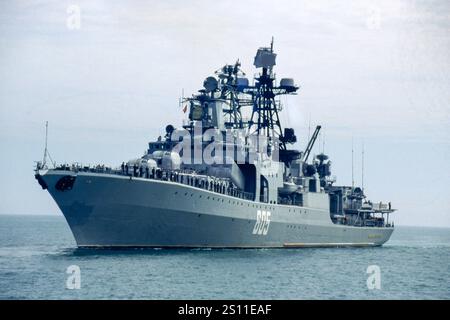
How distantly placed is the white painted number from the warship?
0.08m

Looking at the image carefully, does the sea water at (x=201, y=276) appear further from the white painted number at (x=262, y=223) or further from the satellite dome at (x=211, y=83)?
the satellite dome at (x=211, y=83)

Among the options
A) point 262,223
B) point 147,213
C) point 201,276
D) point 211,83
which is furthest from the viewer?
point 211,83

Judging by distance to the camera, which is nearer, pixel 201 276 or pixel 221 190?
pixel 201 276

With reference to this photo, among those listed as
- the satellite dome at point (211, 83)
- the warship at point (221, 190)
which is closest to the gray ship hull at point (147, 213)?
the warship at point (221, 190)

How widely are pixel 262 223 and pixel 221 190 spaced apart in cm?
558

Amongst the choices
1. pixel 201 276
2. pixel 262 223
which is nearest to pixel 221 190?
pixel 262 223

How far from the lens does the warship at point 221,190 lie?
141 feet

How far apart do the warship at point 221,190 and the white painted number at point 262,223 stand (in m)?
0.08

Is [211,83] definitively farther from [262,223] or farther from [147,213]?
[147,213]

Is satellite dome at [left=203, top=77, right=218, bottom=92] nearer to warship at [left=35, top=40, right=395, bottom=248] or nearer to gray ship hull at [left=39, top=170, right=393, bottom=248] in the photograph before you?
warship at [left=35, top=40, right=395, bottom=248]

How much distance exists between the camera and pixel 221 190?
49.4 metres

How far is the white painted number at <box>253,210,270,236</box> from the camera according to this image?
52.3 metres

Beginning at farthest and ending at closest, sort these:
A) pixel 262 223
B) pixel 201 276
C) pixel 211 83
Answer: pixel 211 83, pixel 262 223, pixel 201 276
